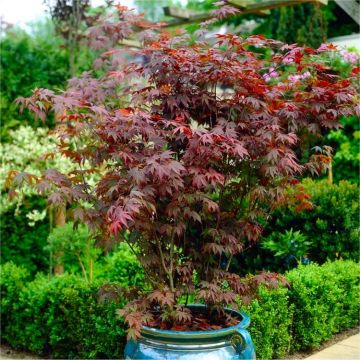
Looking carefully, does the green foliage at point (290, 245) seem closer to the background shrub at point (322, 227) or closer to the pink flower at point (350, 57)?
the background shrub at point (322, 227)

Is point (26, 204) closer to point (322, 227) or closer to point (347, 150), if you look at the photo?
point (322, 227)

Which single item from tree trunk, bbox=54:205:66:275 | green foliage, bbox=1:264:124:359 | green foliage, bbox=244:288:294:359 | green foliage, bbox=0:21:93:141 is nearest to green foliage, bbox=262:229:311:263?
green foliage, bbox=244:288:294:359

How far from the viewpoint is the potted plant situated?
3.13 metres

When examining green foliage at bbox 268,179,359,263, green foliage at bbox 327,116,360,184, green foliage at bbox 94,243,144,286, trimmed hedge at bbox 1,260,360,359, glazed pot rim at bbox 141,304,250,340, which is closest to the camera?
glazed pot rim at bbox 141,304,250,340

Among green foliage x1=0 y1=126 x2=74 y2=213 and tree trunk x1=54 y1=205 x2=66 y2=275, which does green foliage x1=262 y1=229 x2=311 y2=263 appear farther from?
green foliage x1=0 y1=126 x2=74 y2=213

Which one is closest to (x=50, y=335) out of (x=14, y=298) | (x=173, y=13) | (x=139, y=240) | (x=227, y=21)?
(x=14, y=298)

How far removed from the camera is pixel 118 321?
432 centimetres

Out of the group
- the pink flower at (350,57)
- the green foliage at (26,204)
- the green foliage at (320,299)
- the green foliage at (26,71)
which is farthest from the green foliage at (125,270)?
the pink flower at (350,57)

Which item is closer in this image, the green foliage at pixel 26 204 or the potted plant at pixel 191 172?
the potted plant at pixel 191 172

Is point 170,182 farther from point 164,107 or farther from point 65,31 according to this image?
point 65,31

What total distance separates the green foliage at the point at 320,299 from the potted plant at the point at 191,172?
112 centimetres

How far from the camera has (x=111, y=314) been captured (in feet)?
14.2

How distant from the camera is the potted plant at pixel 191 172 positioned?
123 inches

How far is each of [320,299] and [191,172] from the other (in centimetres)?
216
